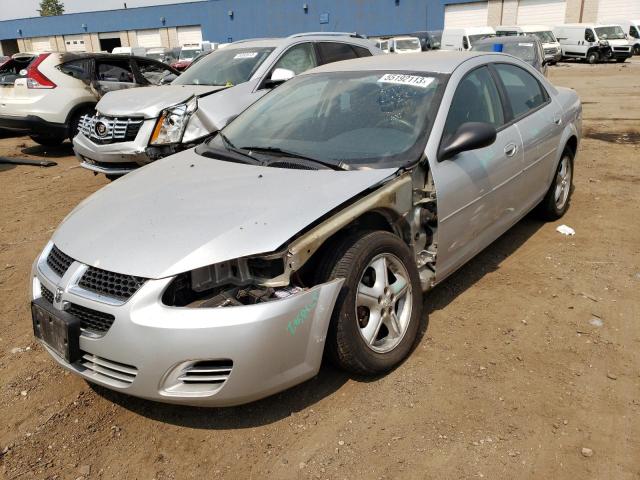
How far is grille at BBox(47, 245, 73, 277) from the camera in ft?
9.01

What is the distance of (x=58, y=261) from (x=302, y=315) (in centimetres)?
131

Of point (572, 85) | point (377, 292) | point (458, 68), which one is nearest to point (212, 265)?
point (377, 292)

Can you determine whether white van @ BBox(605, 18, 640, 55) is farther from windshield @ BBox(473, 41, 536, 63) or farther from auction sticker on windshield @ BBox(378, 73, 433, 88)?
auction sticker on windshield @ BBox(378, 73, 433, 88)

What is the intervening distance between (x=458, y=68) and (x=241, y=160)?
1569 millimetres

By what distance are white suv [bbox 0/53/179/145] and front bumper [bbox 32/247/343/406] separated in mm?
6776

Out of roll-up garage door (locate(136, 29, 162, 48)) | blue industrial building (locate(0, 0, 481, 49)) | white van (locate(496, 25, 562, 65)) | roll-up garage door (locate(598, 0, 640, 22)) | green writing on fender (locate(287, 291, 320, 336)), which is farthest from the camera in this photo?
roll-up garage door (locate(136, 29, 162, 48))

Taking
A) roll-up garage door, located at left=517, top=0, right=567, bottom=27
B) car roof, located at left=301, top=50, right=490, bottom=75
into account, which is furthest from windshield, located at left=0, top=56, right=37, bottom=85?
roll-up garage door, located at left=517, top=0, right=567, bottom=27

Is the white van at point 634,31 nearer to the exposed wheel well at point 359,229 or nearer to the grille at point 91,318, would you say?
the exposed wheel well at point 359,229

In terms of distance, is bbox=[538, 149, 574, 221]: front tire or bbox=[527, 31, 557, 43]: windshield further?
bbox=[527, 31, 557, 43]: windshield

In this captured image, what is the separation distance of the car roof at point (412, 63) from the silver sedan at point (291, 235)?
2 cm

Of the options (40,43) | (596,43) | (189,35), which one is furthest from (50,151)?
(40,43)

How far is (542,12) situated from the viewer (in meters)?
40.9

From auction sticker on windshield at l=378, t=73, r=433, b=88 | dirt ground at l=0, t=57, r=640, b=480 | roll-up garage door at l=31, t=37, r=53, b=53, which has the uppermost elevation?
auction sticker on windshield at l=378, t=73, r=433, b=88

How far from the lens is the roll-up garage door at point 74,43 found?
60.0 metres
